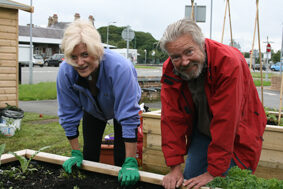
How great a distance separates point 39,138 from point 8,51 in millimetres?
2182

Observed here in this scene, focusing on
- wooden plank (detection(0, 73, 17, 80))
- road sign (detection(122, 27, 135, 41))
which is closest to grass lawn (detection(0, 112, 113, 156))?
wooden plank (detection(0, 73, 17, 80))

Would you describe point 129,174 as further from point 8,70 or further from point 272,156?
point 8,70

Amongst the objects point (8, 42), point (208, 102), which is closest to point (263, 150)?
point (208, 102)

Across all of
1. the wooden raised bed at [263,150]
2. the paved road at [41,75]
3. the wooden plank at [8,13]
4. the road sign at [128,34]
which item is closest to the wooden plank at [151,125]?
the wooden raised bed at [263,150]

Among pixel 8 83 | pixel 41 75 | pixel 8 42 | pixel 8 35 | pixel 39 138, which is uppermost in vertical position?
pixel 8 35

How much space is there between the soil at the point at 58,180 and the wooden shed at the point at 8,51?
396cm

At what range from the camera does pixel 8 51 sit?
21.0 ft

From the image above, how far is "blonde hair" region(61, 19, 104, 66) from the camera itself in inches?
81.3

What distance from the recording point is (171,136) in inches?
88.1

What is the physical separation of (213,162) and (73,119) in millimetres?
1213

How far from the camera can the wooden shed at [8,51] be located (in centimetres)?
630

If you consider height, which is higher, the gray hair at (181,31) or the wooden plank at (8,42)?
the wooden plank at (8,42)

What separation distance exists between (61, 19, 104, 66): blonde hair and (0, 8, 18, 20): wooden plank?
4857mm

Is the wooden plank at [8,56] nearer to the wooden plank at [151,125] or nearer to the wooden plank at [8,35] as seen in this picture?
the wooden plank at [8,35]
